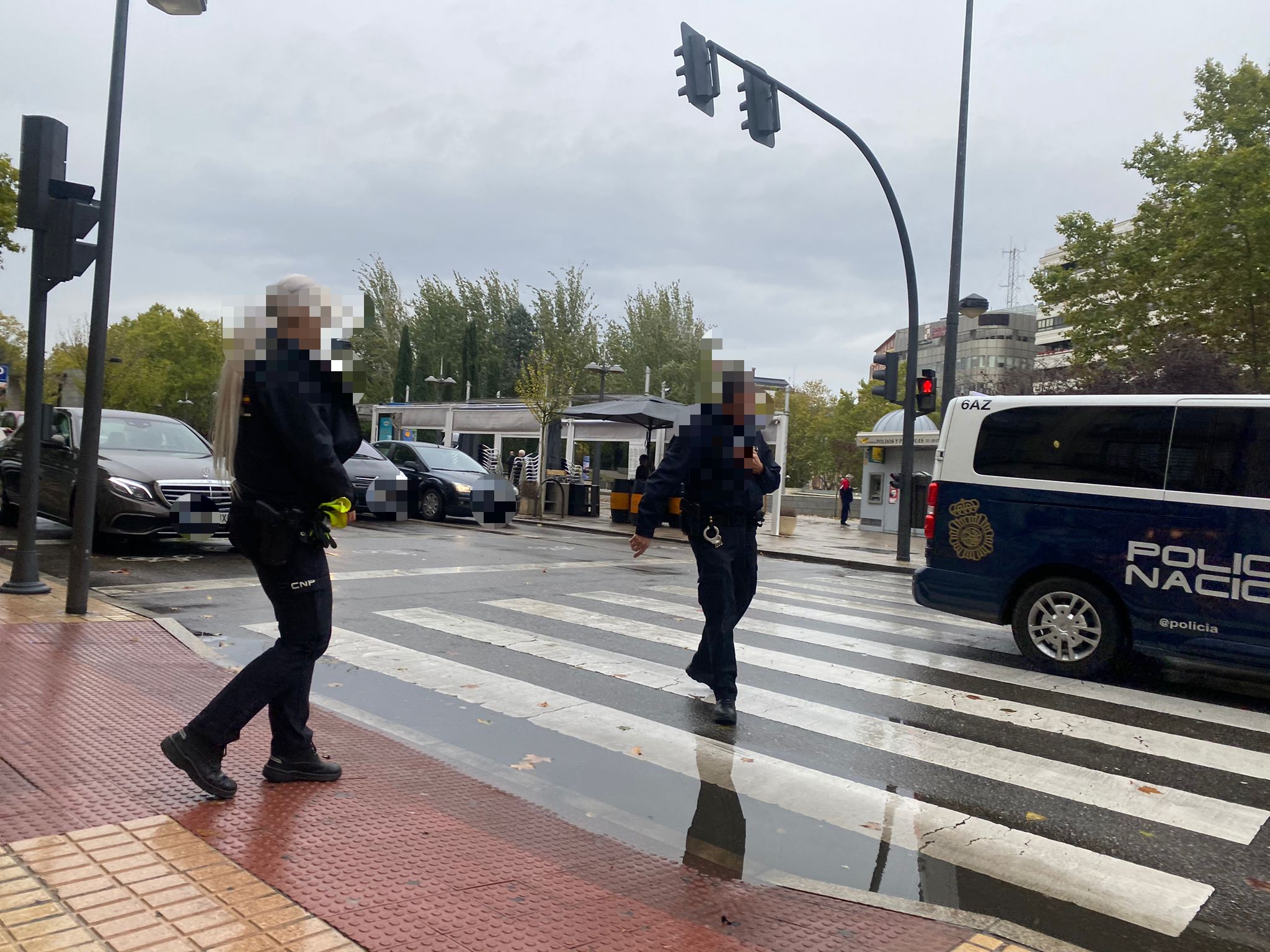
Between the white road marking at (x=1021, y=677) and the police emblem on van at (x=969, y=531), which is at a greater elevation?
the police emblem on van at (x=969, y=531)

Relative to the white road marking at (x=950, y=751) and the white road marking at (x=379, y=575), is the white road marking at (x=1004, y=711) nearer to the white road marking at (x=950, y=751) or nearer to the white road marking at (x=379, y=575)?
the white road marking at (x=950, y=751)

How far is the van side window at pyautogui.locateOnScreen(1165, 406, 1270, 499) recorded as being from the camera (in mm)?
6473

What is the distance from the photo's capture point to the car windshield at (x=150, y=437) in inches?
491

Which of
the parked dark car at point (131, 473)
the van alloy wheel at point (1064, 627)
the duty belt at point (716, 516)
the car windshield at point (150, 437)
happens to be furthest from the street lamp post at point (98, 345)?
the van alloy wheel at point (1064, 627)

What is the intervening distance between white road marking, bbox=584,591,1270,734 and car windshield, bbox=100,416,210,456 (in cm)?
691

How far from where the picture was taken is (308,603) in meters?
3.74

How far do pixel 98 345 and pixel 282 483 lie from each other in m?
4.19

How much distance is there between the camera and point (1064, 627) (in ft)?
23.9

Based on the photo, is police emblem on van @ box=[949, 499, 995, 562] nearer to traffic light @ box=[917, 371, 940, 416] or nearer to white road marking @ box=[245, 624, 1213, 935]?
white road marking @ box=[245, 624, 1213, 935]

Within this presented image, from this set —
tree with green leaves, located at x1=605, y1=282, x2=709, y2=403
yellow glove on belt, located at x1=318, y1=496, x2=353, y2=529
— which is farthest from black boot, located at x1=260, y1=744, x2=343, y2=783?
tree with green leaves, located at x1=605, y1=282, x2=709, y2=403

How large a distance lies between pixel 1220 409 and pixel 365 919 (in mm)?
6379

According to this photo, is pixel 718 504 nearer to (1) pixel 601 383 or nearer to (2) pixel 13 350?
(1) pixel 601 383

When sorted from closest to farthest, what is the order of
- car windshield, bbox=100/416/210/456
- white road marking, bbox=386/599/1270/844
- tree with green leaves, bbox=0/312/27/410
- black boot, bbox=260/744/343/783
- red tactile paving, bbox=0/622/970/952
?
red tactile paving, bbox=0/622/970/952 → black boot, bbox=260/744/343/783 → white road marking, bbox=386/599/1270/844 → car windshield, bbox=100/416/210/456 → tree with green leaves, bbox=0/312/27/410

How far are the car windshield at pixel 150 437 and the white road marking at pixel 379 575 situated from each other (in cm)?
335
